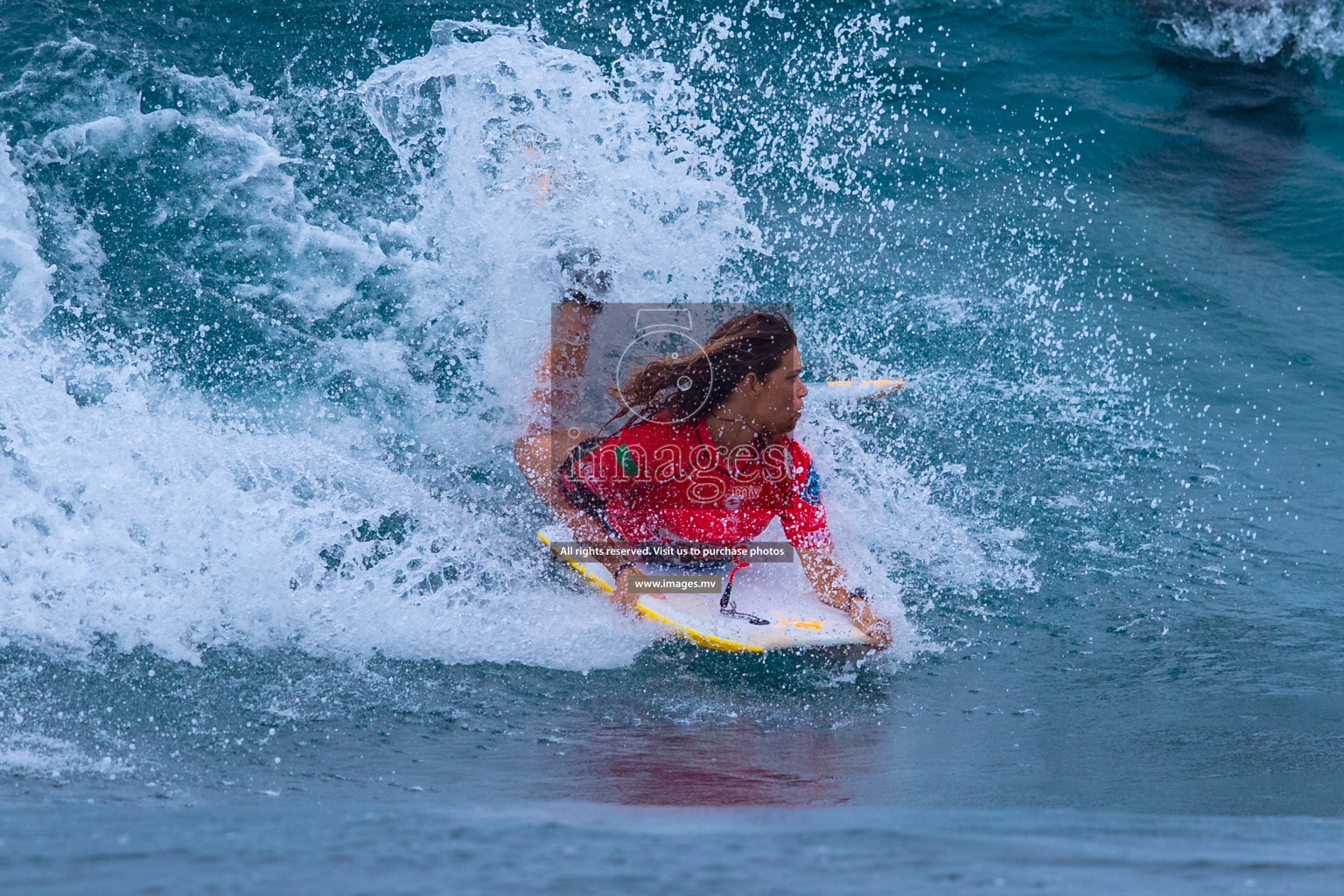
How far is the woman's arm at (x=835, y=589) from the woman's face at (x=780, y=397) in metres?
0.69

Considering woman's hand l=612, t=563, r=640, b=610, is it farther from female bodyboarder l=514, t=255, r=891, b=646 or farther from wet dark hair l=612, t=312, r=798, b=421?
wet dark hair l=612, t=312, r=798, b=421

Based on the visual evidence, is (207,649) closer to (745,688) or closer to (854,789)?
(745,688)

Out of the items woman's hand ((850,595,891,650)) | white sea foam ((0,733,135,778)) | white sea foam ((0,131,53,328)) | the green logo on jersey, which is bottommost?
white sea foam ((0,733,135,778))

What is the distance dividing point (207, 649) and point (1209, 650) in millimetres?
3689

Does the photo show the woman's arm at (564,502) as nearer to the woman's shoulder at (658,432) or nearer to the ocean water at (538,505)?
the ocean water at (538,505)

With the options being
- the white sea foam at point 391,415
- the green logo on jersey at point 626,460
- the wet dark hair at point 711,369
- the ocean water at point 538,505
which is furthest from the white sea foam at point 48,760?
the wet dark hair at point 711,369

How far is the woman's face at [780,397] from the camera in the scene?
3.37m

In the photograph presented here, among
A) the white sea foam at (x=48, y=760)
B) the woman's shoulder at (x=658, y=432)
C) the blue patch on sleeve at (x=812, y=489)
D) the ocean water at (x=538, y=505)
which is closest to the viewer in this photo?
the ocean water at (x=538, y=505)

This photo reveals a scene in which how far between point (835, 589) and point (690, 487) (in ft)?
2.36

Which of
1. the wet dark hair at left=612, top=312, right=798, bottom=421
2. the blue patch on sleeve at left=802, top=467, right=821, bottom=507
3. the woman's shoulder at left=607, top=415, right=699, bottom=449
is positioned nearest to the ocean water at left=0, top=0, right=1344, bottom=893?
the blue patch on sleeve at left=802, top=467, right=821, bottom=507

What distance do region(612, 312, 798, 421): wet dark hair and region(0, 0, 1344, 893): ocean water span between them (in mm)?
906

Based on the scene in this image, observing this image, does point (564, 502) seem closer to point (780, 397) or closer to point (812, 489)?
point (812, 489)

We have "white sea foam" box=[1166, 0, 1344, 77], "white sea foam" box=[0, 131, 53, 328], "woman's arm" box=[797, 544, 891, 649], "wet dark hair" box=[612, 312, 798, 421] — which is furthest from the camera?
"white sea foam" box=[1166, 0, 1344, 77]

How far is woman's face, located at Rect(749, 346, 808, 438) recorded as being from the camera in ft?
11.1
